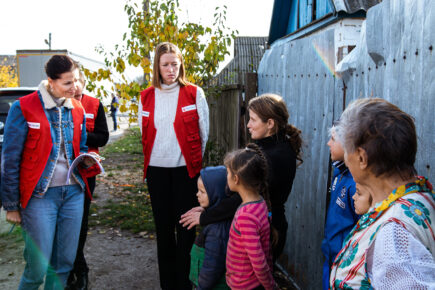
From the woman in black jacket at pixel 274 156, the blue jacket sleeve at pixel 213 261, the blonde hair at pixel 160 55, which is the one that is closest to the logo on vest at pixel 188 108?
the blonde hair at pixel 160 55

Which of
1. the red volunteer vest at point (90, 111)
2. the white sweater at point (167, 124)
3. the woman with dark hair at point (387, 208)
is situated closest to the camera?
the woman with dark hair at point (387, 208)

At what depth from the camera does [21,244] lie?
5180mm

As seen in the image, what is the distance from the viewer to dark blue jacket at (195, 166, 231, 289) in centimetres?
258

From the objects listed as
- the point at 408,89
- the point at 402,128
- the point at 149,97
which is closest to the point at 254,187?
the point at 408,89

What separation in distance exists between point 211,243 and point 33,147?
1.49 m

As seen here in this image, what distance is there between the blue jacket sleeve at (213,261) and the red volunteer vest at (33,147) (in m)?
1.36

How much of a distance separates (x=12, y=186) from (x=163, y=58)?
162 cm

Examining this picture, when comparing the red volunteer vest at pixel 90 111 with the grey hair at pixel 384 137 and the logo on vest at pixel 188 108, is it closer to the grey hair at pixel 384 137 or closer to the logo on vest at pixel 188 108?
the logo on vest at pixel 188 108

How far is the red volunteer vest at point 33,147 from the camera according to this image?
2.85 meters

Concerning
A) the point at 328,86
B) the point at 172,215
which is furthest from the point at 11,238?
the point at 328,86

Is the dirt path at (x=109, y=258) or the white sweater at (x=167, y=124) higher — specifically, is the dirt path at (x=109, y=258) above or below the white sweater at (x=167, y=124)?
below

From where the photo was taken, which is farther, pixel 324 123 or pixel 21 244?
pixel 21 244

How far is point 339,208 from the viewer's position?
2.26 metres

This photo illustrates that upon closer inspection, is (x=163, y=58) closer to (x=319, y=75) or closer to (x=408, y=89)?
(x=319, y=75)
